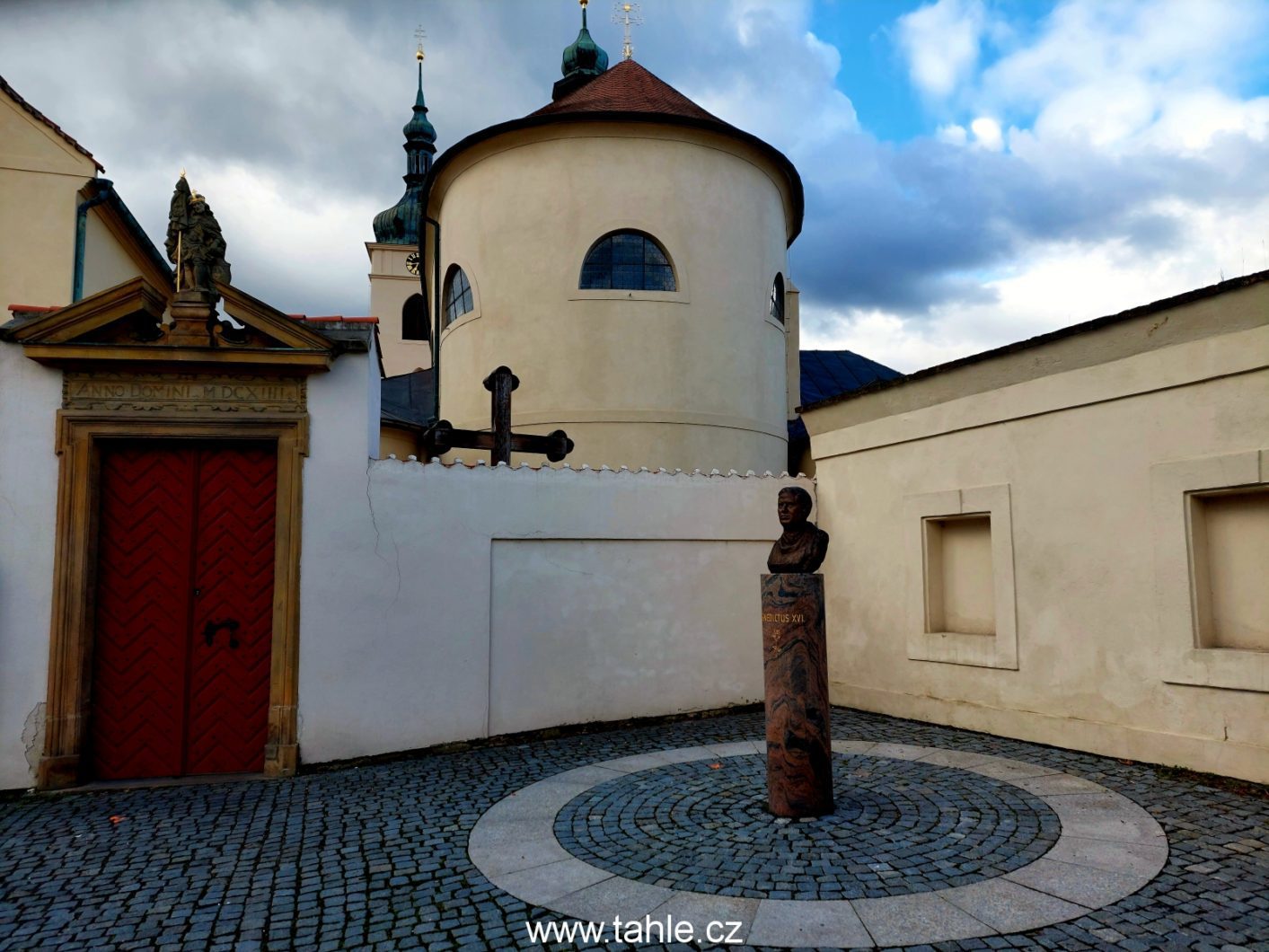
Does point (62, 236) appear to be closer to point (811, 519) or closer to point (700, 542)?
point (700, 542)

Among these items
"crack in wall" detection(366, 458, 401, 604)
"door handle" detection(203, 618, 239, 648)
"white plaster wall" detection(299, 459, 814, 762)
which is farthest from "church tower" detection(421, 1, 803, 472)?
"door handle" detection(203, 618, 239, 648)

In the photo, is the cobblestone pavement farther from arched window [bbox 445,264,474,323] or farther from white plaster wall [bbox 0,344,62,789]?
arched window [bbox 445,264,474,323]

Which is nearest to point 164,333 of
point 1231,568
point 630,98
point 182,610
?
point 182,610

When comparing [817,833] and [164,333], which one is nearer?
[817,833]

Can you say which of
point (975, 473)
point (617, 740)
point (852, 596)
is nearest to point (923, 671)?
point (852, 596)

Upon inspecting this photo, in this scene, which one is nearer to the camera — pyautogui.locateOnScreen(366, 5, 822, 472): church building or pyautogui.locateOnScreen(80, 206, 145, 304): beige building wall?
pyautogui.locateOnScreen(80, 206, 145, 304): beige building wall

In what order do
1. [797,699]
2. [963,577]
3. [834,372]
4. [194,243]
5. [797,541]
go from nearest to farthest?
[797,699]
[797,541]
[194,243]
[963,577]
[834,372]

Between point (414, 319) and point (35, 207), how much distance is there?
22.0m

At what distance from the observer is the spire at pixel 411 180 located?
124 feet

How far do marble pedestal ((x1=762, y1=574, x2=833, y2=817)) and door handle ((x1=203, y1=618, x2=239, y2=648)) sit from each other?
4605mm

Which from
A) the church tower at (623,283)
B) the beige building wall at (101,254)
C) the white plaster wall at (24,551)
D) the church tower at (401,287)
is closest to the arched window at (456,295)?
the church tower at (623,283)

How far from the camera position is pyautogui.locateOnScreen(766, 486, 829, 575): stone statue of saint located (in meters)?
5.83

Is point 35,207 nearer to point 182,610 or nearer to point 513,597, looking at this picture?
point 182,610

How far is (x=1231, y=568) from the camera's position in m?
6.29
